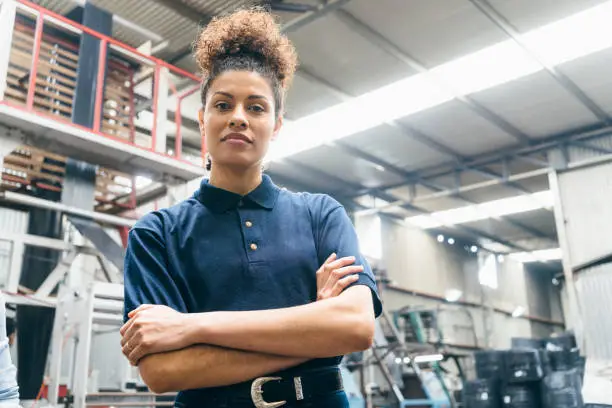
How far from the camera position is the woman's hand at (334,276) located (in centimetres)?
145

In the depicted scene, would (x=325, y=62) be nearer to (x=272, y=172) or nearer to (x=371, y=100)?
(x=371, y=100)

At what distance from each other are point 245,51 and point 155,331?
84 cm

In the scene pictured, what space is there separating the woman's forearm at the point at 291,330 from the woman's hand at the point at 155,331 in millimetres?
35

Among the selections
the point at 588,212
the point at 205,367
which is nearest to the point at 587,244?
the point at 588,212

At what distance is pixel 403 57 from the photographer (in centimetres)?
915

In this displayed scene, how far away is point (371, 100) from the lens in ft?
34.3

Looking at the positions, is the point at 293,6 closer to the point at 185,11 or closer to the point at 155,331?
the point at 185,11

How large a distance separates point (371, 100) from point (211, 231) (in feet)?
30.5

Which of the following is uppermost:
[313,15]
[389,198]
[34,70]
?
[313,15]

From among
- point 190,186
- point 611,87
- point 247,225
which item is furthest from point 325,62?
point 247,225

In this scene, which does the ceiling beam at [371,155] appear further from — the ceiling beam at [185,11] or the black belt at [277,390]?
the black belt at [277,390]

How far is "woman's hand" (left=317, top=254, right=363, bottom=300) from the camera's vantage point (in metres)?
1.45

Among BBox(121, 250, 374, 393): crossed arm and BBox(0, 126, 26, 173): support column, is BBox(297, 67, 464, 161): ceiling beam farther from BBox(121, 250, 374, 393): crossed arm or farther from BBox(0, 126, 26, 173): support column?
BBox(121, 250, 374, 393): crossed arm

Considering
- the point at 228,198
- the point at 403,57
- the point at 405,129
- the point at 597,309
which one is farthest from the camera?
the point at 405,129
